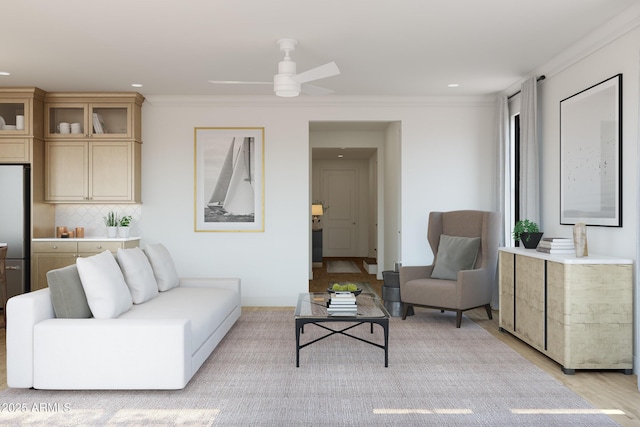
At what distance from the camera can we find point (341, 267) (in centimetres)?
1112

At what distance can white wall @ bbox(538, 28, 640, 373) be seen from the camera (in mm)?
3953

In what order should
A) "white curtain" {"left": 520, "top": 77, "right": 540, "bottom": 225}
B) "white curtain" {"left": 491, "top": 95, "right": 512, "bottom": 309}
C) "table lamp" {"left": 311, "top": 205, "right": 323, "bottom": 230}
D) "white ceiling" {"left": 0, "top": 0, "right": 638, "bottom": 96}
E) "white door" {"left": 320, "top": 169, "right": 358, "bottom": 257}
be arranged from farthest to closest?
1. "white door" {"left": 320, "top": 169, "right": 358, "bottom": 257}
2. "table lamp" {"left": 311, "top": 205, "right": 323, "bottom": 230}
3. "white curtain" {"left": 491, "top": 95, "right": 512, "bottom": 309}
4. "white curtain" {"left": 520, "top": 77, "right": 540, "bottom": 225}
5. "white ceiling" {"left": 0, "top": 0, "right": 638, "bottom": 96}

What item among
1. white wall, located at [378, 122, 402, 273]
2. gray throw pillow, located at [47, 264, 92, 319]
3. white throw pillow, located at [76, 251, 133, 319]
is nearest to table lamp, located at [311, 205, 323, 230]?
white wall, located at [378, 122, 402, 273]

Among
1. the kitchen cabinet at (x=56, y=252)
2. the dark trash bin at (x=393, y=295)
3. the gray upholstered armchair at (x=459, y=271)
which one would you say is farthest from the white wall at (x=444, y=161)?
the kitchen cabinet at (x=56, y=252)

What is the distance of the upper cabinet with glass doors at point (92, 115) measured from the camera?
6.47 m

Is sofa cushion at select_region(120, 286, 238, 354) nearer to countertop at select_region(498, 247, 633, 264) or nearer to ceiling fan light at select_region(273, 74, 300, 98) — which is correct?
ceiling fan light at select_region(273, 74, 300, 98)

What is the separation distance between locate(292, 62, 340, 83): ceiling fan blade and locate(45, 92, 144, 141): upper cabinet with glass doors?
301 centimetres

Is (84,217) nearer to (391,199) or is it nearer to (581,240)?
(391,199)

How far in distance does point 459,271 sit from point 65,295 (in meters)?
3.68

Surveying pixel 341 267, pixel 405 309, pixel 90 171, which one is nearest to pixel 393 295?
pixel 405 309

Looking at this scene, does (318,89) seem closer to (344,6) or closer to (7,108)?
(344,6)

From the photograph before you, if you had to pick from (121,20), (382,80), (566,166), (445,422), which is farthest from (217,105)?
(445,422)

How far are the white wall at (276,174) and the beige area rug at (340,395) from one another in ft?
7.04

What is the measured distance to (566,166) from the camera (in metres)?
4.93
